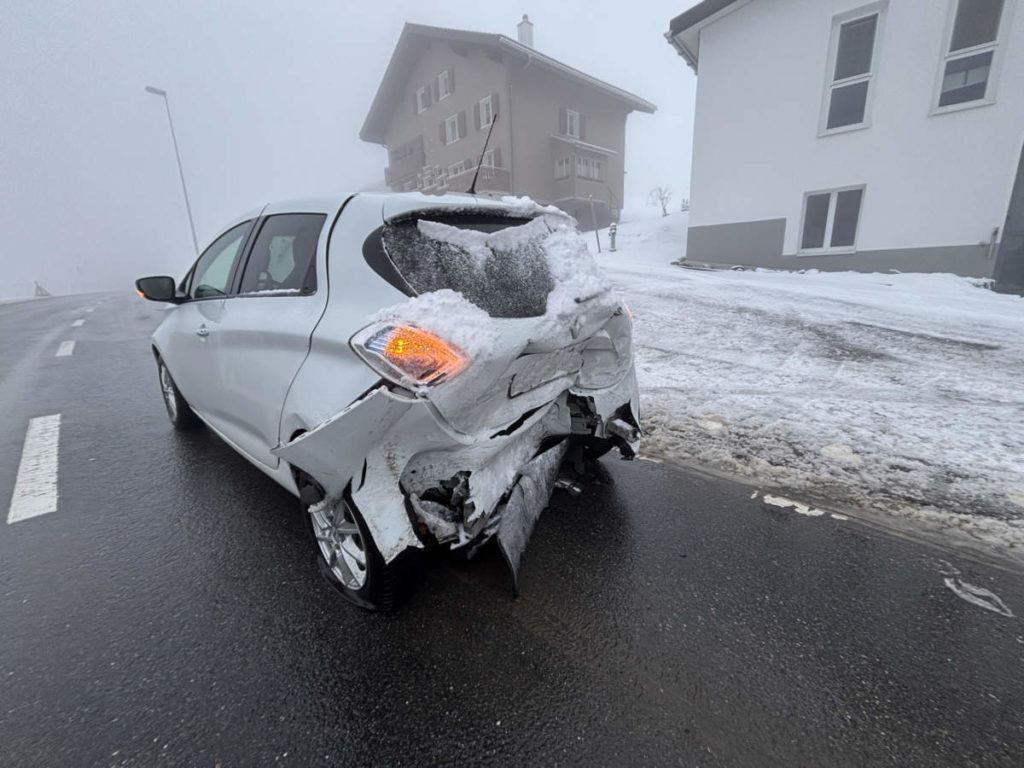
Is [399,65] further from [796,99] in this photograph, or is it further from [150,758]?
[150,758]

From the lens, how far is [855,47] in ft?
37.5

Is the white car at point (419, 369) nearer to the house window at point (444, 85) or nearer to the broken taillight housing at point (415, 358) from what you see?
the broken taillight housing at point (415, 358)

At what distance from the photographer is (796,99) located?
12.2m

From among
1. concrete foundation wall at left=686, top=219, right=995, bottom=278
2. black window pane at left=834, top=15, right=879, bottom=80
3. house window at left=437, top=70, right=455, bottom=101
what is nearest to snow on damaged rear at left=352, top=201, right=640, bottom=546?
concrete foundation wall at left=686, top=219, right=995, bottom=278

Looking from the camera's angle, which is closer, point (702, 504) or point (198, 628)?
point (198, 628)

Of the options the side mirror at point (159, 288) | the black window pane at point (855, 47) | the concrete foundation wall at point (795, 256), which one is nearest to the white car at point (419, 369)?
the side mirror at point (159, 288)

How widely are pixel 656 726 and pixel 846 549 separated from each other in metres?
1.55

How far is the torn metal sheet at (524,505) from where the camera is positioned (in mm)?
2102

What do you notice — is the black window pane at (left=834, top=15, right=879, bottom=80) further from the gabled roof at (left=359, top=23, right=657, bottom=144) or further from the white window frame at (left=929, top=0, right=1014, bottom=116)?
the gabled roof at (left=359, top=23, right=657, bottom=144)

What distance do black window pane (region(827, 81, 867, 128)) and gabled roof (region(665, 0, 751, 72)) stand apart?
10.9 ft

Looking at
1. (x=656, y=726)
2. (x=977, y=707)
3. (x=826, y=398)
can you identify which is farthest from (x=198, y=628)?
(x=826, y=398)

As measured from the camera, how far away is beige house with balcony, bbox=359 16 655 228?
2320cm

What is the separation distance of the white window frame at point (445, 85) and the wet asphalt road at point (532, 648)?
90.9 ft

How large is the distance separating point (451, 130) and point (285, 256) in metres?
27.3
